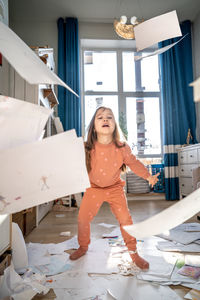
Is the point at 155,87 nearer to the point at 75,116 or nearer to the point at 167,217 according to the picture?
the point at 75,116

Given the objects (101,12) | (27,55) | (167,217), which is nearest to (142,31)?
(27,55)

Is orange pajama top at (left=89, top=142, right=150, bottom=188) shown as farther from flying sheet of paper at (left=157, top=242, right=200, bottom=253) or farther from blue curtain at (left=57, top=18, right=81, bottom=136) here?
blue curtain at (left=57, top=18, right=81, bottom=136)

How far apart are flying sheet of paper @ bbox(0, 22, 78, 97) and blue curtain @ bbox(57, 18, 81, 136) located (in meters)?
2.86

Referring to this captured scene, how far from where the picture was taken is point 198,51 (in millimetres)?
3404

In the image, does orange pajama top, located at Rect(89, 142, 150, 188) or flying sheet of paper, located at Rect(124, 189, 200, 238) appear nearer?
flying sheet of paper, located at Rect(124, 189, 200, 238)

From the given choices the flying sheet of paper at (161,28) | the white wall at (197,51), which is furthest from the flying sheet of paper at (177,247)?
the white wall at (197,51)

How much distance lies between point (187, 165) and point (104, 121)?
2.18m

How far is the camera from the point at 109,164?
1.19 meters

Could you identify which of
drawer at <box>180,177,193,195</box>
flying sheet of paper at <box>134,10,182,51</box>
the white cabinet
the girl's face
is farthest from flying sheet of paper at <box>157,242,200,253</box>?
drawer at <box>180,177,193,195</box>

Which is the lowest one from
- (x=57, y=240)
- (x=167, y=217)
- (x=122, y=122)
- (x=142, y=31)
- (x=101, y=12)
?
(x=57, y=240)

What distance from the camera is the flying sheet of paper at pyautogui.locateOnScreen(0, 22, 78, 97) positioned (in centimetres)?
27

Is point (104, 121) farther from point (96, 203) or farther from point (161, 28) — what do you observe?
point (161, 28)

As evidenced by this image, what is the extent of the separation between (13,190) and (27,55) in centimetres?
17

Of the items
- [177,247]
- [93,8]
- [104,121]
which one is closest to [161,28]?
[104,121]
